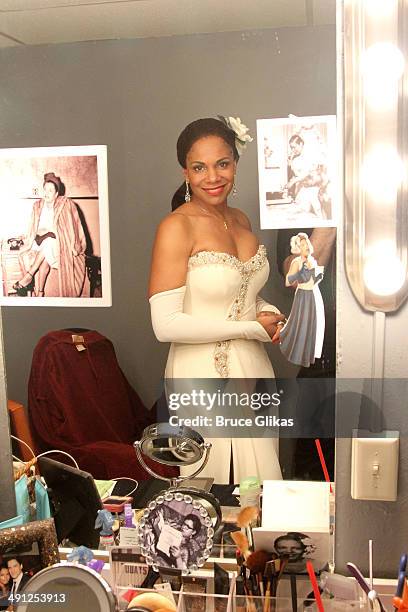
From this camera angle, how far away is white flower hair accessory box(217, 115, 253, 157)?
1.06 meters

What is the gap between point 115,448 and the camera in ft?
3.87

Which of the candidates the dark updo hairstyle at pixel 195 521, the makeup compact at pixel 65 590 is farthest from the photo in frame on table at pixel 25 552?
the dark updo hairstyle at pixel 195 521

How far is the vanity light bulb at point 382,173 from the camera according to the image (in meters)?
1.05

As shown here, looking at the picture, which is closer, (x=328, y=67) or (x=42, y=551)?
(x=328, y=67)

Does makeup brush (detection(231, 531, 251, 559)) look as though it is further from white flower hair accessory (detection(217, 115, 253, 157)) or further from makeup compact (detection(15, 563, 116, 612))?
white flower hair accessory (detection(217, 115, 253, 157))

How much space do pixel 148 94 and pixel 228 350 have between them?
47 centimetres

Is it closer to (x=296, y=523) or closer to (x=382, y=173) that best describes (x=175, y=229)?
(x=382, y=173)

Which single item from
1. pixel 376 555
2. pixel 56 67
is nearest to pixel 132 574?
pixel 376 555

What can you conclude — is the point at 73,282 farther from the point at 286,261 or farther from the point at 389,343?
the point at 389,343

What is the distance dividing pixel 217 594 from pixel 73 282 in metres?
0.61

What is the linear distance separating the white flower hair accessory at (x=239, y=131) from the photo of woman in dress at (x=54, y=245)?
31cm

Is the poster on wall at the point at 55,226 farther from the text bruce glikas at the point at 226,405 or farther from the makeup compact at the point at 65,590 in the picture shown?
the makeup compact at the point at 65,590

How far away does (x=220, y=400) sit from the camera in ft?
3.77

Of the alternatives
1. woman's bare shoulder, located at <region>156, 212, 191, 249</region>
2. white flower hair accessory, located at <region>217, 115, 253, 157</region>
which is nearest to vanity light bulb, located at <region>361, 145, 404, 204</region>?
white flower hair accessory, located at <region>217, 115, 253, 157</region>
